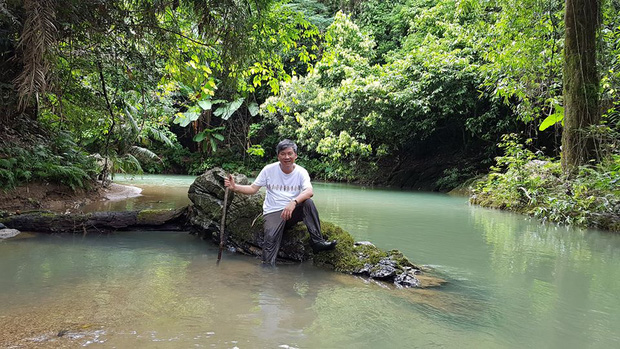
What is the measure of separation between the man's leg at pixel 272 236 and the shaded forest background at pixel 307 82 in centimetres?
263

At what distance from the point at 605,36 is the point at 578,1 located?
1513mm

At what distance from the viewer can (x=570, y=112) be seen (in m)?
8.17

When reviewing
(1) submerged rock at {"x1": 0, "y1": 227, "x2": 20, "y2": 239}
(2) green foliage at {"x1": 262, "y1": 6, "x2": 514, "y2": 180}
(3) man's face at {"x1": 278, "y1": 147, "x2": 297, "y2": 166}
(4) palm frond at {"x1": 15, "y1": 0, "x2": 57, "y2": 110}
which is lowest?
(1) submerged rock at {"x1": 0, "y1": 227, "x2": 20, "y2": 239}

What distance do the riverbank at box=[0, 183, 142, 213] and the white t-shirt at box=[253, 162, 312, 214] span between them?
4119mm

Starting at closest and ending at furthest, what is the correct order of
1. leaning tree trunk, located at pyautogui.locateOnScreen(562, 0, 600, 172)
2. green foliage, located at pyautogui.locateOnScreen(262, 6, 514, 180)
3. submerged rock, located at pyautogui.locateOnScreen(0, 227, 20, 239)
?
submerged rock, located at pyautogui.locateOnScreen(0, 227, 20, 239)
leaning tree trunk, located at pyautogui.locateOnScreen(562, 0, 600, 172)
green foliage, located at pyautogui.locateOnScreen(262, 6, 514, 180)

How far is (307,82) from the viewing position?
22.7 meters

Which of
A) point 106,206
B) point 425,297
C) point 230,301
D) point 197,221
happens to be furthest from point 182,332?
point 106,206

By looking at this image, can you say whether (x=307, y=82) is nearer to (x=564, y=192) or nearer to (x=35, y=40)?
(x=564, y=192)

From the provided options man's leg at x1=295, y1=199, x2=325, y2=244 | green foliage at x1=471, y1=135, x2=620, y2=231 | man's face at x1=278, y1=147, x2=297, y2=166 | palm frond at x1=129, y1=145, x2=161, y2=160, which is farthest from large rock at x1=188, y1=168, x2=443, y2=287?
palm frond at x1=129, y1=145, x2=161, y2=160

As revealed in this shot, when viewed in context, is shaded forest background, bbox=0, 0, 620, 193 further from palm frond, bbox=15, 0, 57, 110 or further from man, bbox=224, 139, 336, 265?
man, bbox=224, 139, 336, 265

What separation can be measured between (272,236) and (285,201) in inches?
16.6

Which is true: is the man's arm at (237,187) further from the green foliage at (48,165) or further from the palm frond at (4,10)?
the green foliage at (48,165)

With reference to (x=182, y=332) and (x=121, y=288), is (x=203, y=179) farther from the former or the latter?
(x=182, y=332)

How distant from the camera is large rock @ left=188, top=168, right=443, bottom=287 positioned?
3961 mm
